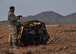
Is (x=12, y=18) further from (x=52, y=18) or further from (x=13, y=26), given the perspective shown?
(x=52, y=18)

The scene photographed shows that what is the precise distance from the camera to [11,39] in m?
17.1

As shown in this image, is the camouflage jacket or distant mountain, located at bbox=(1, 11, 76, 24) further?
distant mountain, located at bbox=(1, 11, 76, 24)

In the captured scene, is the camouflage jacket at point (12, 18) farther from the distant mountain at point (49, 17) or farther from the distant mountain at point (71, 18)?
the distant mountain at point (49, 17)

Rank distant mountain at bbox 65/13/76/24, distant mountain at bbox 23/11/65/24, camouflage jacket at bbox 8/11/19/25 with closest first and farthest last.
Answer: camouflage jacket at bbox 8/11/19/25 → distant mountain at bbox 65/13/76/24 → distant mountain at bbox 23/11/65/24

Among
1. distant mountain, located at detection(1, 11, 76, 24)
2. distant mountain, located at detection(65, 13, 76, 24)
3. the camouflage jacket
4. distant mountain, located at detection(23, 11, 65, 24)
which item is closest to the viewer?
the camouflage jacket

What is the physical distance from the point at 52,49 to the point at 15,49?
1.74 meters

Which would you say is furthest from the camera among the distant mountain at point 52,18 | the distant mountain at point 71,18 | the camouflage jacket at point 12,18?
the distant mountain at point 52,18

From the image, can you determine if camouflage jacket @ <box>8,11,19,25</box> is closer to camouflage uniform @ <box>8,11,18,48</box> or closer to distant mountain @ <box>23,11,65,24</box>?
camouflage uniform @ <box>8,11,18,48</box>

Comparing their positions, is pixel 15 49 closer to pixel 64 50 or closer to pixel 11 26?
pixel 11 26

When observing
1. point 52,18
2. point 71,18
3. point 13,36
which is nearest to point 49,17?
point 52,18

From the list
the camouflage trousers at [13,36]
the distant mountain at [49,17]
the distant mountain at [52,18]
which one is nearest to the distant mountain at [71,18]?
the distant mountain at [52,18]

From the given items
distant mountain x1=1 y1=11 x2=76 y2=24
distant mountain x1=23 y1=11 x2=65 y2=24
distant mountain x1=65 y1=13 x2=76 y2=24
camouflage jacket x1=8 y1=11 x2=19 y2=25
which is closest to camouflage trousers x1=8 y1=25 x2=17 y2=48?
camouflage jacket x1=8 y1=11 x2=19 y2=25

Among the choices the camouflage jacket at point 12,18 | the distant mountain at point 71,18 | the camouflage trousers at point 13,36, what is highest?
the camouflage jacket at point 12,18

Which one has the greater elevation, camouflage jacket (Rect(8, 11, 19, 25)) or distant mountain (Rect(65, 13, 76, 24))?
camouflage jacket (Rect(8, 11, 19, 25))
